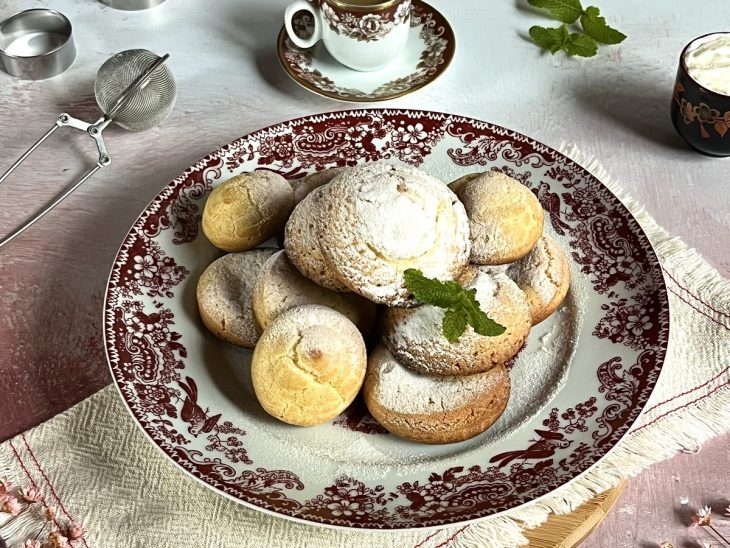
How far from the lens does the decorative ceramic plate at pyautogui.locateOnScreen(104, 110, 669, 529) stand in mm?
1173

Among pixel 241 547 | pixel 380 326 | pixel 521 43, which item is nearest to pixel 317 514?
pixel 241 547

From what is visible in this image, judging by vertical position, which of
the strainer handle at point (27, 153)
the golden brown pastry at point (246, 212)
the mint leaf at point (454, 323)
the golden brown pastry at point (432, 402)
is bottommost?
the strainer handle at point (27, 153)

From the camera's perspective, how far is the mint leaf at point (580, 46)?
6.44ft

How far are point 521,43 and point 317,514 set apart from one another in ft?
4.32

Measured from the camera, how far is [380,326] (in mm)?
1287

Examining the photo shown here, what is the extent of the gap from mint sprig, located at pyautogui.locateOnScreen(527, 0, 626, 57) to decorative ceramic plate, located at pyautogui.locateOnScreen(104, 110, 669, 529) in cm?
51

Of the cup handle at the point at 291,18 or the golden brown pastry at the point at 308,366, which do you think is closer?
the golden brown pastry at the point at 308,366

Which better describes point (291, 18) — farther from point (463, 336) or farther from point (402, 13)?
point (463, 336)

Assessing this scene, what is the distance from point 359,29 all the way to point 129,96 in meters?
0.49

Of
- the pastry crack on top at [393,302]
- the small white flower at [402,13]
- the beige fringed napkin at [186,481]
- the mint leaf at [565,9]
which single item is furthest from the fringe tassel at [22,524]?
the mint leaf at [565,9]

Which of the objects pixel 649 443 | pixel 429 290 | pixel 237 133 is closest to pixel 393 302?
pixel 429 290

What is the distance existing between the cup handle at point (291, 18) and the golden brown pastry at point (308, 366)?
2.83 ft

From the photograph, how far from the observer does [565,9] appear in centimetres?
201

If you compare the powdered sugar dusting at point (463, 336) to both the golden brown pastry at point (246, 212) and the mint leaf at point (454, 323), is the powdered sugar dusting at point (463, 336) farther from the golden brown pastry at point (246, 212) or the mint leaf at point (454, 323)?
the golden brown pastry at point (246, 212)
